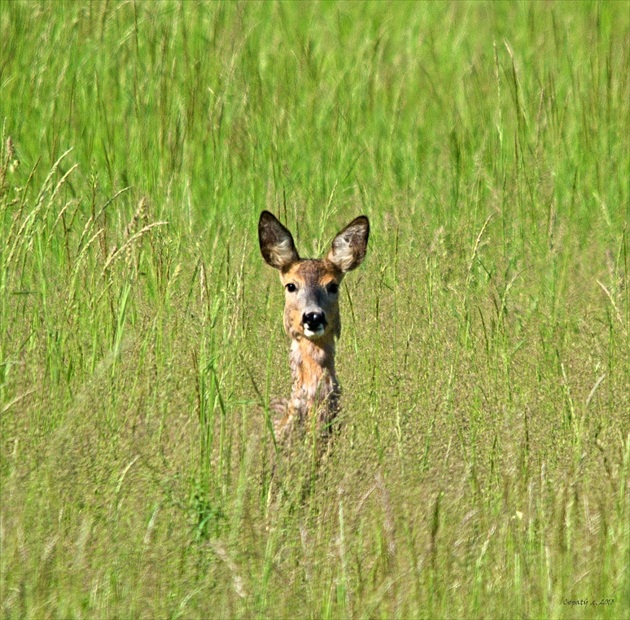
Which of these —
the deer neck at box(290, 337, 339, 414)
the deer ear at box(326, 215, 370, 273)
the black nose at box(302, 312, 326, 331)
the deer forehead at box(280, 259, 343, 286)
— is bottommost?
the deer neck at box(290, 337, 339, 414)

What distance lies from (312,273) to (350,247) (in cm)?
25

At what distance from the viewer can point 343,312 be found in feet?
19.2

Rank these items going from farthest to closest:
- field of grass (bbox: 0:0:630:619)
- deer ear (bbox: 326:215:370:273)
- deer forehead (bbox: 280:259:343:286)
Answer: deer ear (bbox: 326:215:370:273) → deer forehead (bbox: 280:259:343:286) → field of grass (bbox: 0:0:630:619)

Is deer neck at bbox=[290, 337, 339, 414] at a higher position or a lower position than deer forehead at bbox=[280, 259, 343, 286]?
lower

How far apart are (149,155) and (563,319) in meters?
2.45

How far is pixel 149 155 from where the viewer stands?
23.1 feet

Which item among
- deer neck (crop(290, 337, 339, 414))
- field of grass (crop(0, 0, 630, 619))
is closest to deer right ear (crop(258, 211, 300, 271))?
field of grass (crop(0, 0, 630, 619))

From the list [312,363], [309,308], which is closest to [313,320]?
[309,308]

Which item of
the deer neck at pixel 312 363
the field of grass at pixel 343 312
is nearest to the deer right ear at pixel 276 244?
the field of grass at pixel 343 312

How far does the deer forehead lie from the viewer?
5.67m

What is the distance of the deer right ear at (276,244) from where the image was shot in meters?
5.71

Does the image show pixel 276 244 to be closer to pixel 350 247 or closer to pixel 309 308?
pixel 350 247

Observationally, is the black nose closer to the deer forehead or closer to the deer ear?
the deer forehead

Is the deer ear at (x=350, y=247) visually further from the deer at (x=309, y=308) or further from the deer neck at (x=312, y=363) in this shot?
the deer neck at (x=312, y=363)
